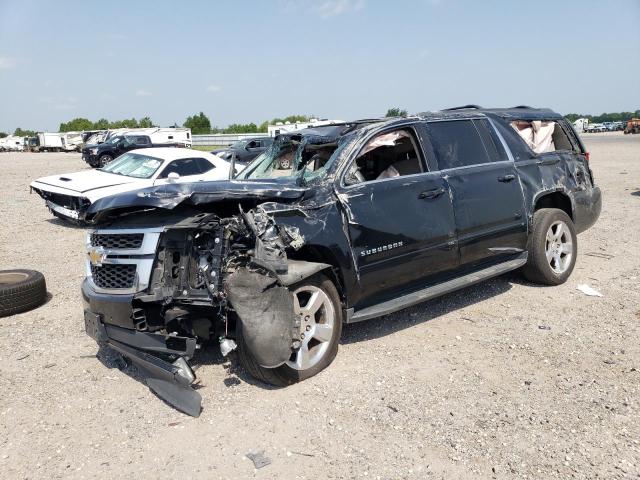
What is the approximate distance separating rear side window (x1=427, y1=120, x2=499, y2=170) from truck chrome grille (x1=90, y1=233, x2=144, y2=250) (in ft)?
9.00

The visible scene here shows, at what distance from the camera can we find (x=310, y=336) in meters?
4.01

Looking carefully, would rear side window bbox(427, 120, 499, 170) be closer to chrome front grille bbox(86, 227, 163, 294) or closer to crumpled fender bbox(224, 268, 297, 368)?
crumpled fender bbox(224, 268, 297, 368)

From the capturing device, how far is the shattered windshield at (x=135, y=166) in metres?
10.6

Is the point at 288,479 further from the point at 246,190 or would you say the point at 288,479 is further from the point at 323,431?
the point at 246,190

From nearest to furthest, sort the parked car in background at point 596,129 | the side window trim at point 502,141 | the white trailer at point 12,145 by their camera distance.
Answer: the side window trim at point 502,141 → the white trailer at point 12,145 → the parked car in background at point 596,129

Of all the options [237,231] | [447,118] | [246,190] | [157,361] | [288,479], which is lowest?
[288,479]

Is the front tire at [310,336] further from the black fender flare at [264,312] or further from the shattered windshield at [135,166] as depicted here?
the shattered windshield at [135,166]

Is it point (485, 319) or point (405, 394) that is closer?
point (405, 394)

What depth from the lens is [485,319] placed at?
16.8ft

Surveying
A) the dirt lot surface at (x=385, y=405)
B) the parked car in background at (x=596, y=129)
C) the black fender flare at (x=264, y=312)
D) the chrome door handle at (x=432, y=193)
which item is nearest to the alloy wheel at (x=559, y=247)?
the dirt lot surface at (x=385, y=405)

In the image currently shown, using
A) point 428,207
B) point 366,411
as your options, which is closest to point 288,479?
point 366,411

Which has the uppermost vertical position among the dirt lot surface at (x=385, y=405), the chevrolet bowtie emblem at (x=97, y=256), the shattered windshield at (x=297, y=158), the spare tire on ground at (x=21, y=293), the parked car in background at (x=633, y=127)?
the parked car in background at (x=633, y=127)

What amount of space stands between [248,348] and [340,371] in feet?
2.77

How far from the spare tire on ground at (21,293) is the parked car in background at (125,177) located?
10.8ft
